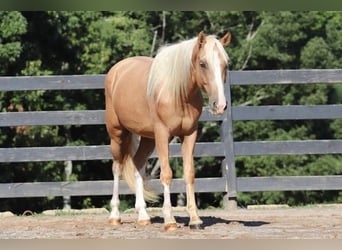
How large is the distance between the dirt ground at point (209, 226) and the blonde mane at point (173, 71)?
1.03m

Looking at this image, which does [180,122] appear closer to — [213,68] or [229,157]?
[213,68]

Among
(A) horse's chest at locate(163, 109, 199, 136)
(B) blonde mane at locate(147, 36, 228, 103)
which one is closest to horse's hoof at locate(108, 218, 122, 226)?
(A) horse's chest at locate(163, 109, 199, 136)

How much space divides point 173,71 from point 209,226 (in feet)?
4.08

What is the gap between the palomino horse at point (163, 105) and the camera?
441 centimetres

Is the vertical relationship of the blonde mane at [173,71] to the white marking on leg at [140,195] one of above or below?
above

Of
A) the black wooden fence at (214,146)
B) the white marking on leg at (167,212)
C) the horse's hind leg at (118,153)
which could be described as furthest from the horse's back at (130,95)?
the black wooden fence at (214,146)

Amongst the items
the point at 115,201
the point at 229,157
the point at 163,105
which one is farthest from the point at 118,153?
the point at 229,157

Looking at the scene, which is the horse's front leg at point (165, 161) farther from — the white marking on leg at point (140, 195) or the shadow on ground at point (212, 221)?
the white marking on leg at point (140, 195)

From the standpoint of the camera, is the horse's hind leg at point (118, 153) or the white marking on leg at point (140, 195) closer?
the white marking on leg at point (140, 195)

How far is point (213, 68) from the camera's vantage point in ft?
14.1

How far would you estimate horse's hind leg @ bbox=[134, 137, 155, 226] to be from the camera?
536 cm
